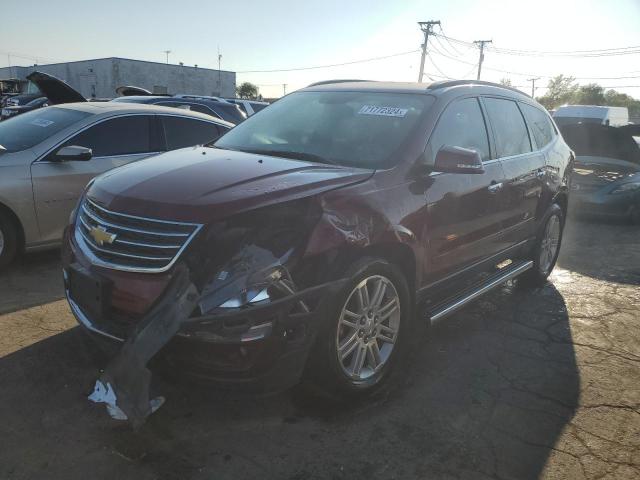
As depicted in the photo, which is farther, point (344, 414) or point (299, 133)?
point (299, 133)

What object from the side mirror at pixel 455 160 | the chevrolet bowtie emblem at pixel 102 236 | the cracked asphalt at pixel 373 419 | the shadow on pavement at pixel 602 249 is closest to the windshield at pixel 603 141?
the shadow on pavement at pixel 602 249

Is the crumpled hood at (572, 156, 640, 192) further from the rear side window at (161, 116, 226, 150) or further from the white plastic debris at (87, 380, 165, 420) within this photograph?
the white plastic debris at (87, 380, 165, 420)

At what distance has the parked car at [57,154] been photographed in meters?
4.71

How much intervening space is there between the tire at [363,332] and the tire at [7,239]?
3.48 m

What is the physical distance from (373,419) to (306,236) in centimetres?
114

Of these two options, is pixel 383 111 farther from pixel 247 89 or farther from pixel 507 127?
pixel 247 89

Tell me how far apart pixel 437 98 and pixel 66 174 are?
355cm

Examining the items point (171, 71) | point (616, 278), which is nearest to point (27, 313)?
point (616, 278)

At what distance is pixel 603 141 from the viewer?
9.96 metres

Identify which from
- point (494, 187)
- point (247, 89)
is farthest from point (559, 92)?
point (494, 187)

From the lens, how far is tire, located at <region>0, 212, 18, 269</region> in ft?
15.4

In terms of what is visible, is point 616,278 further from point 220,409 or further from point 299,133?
point 220,409

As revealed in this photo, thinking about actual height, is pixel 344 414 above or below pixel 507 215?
below

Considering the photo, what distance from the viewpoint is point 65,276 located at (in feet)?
9.95
